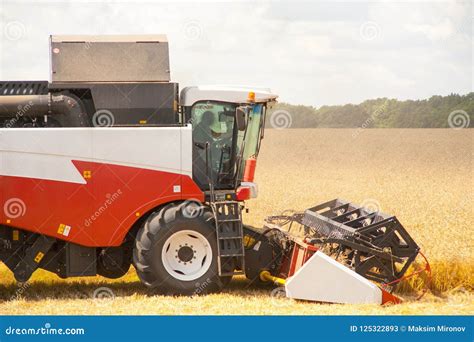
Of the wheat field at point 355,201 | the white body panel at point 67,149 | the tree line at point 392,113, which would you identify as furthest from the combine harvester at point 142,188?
the tree line at point 392,113

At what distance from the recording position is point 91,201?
922cm

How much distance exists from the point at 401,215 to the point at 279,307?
27.3 ft

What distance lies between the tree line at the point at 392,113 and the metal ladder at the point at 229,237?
3666 centimetres

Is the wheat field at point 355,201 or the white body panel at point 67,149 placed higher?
the white body panel at point 67,149

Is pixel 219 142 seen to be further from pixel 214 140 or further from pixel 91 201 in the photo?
pixel 91 201

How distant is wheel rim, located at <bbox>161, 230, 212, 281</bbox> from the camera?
9.33 meters

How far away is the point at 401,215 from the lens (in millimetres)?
16391

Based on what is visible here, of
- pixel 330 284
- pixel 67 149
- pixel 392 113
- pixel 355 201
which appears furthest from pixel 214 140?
pixel 392 113

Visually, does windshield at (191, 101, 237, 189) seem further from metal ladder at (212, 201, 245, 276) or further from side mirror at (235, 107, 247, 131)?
metal ladder at (212, 201, 245, 276)

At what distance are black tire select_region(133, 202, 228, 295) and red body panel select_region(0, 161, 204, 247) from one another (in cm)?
20

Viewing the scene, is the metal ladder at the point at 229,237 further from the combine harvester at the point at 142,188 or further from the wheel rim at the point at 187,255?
the wheel rim at the point at 187,255

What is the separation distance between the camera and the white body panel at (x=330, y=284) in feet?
28.5

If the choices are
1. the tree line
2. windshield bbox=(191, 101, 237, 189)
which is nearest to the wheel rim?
windshield bbox=(191, 101, 237, 189)

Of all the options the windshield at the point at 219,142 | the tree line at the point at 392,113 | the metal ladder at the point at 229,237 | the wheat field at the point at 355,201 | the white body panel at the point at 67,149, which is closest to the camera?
the wheat field at the point at 355,201
